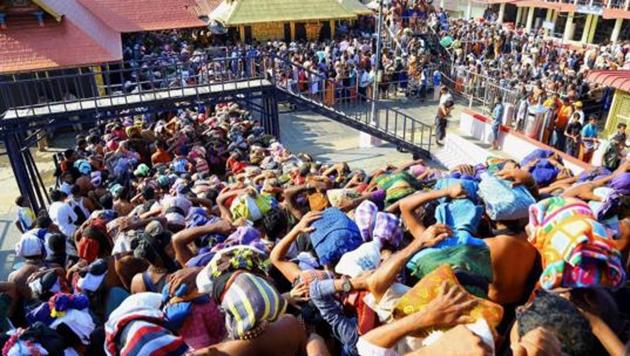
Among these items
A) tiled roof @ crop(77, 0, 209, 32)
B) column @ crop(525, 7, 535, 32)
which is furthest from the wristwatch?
column @ crop(525, 7, 535, 32)

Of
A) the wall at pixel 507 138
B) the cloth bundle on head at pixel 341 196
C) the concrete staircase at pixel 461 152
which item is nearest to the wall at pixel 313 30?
the wall at pixel 507 138

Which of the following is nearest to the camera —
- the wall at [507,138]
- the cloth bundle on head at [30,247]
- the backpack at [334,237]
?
the backpack at [334,237]

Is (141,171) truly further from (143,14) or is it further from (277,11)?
(277,11)

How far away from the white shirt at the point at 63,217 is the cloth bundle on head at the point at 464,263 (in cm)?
502

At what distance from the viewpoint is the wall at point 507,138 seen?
32.3 feet

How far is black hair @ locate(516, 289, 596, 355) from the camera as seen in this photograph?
2.11 metres

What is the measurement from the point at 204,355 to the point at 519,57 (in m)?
21.6

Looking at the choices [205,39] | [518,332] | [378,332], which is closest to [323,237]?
[378,332]

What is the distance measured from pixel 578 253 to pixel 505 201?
81 centimetres

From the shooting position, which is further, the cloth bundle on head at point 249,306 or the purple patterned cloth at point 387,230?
the purple patterned cloth at point 387,230

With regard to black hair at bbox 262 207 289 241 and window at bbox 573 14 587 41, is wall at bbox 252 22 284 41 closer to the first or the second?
black hair at bbox 262 207 289 241

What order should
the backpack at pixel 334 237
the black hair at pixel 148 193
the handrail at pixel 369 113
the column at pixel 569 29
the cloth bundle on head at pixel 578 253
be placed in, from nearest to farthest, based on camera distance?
1. the cloth bundle on head at pixel 578 253
2. the backpack at pixel 334 237
3. the black hair at pixel 148 193
4. the handrail at pixel 369 113
5. the column at pixel 569 29

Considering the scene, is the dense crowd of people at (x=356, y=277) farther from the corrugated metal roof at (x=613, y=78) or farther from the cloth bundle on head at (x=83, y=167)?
the corrugated metal roof at (x=613, y=78)

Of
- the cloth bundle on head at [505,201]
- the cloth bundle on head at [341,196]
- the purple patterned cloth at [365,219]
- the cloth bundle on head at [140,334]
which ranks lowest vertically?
the cloth bundle on head at [341,196]
